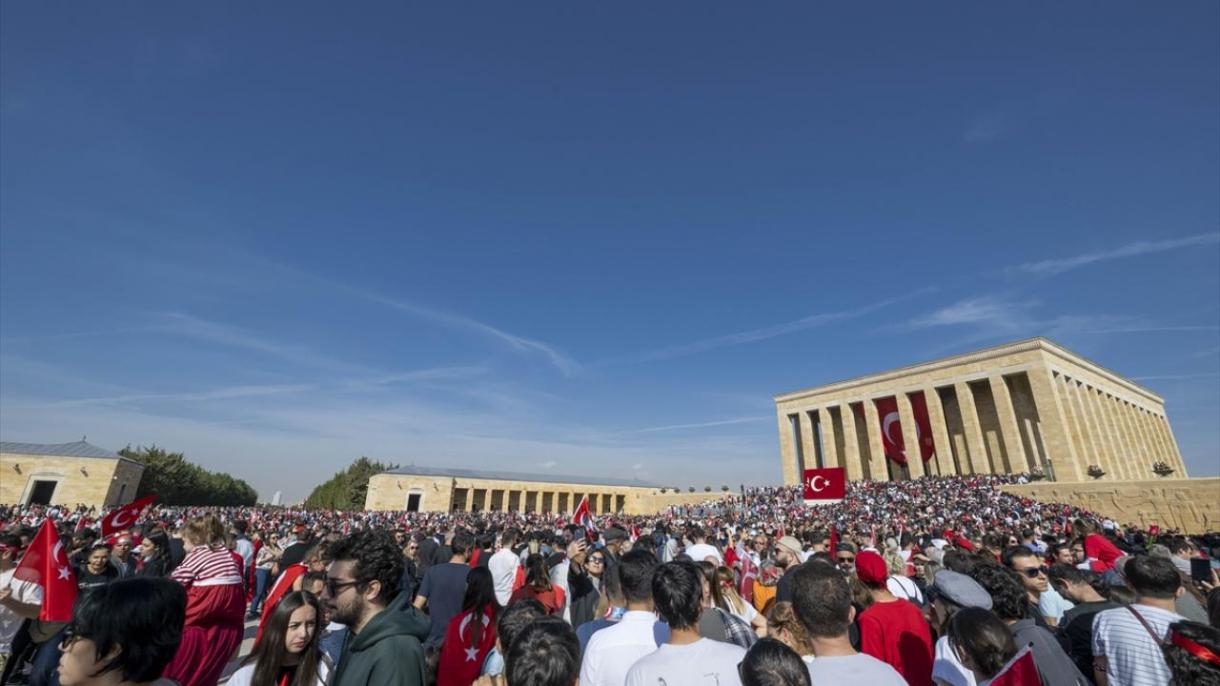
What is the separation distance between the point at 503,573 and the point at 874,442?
46764mm

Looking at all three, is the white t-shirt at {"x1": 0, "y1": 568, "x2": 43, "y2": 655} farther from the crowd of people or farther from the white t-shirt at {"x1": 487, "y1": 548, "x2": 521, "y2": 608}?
the white t-shirt at {"x1": 487, "y1": 548, "x2": 521, "y2": 608}

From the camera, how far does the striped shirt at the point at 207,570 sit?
3.77m

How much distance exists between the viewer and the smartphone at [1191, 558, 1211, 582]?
622 centimetres

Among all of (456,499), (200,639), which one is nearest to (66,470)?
(456,499)

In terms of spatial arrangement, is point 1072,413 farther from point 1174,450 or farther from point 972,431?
point 1174,450

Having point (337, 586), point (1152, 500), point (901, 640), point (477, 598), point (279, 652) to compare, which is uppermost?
point (1152, 500)

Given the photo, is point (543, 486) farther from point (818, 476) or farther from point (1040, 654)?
point (1040, 654)

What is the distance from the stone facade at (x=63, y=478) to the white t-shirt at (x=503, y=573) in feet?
173

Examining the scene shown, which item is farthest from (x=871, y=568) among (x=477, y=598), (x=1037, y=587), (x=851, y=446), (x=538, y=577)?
(x=851, y=446)

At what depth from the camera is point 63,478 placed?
3959cm

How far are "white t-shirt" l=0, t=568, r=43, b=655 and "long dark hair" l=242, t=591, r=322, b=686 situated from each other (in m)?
3.56

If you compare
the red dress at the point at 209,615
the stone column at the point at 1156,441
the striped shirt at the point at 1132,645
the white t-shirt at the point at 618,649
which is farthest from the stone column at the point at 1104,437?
the red dress at the point at 209,615

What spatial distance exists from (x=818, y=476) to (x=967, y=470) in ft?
105

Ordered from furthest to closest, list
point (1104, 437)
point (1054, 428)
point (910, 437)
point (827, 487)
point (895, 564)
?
point (910, 437) → point (1104, 437) → point (1054, 428) → point (827, 487) → point (895, 564)
